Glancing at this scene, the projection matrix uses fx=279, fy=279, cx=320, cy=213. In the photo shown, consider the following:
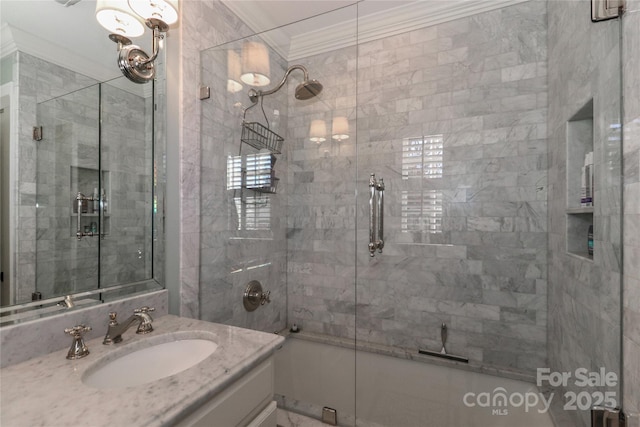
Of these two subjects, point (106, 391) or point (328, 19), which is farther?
point (328, 19)

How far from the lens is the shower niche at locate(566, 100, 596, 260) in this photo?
1.27 m

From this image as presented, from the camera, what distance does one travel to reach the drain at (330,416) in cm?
153

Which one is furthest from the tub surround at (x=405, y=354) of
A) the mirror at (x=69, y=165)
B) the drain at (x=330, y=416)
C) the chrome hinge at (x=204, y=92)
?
the chrome hinge at (x=204, y=92)

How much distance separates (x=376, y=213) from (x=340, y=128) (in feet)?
2.12

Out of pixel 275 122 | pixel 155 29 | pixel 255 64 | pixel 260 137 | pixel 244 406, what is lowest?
pixel 244 406

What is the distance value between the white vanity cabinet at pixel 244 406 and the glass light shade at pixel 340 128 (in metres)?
1.46

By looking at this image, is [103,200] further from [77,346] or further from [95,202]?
[77,346]

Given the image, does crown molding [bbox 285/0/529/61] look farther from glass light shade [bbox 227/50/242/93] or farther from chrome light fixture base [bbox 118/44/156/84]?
chrome light fixture base [bbox 118/44/156/84]

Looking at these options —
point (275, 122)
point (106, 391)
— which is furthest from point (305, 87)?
point (106, 391)

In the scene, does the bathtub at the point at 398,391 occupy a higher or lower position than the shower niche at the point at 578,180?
lower

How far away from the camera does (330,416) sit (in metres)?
1.54

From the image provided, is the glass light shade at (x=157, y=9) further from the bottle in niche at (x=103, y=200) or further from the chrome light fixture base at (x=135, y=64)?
the bottle in niche at (x=103, y=200)

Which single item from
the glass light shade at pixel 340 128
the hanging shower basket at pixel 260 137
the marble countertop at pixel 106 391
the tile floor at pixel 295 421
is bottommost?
the tile floor at pixel 295 421

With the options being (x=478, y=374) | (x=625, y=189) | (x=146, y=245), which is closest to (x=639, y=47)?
(x=625, y=189)
